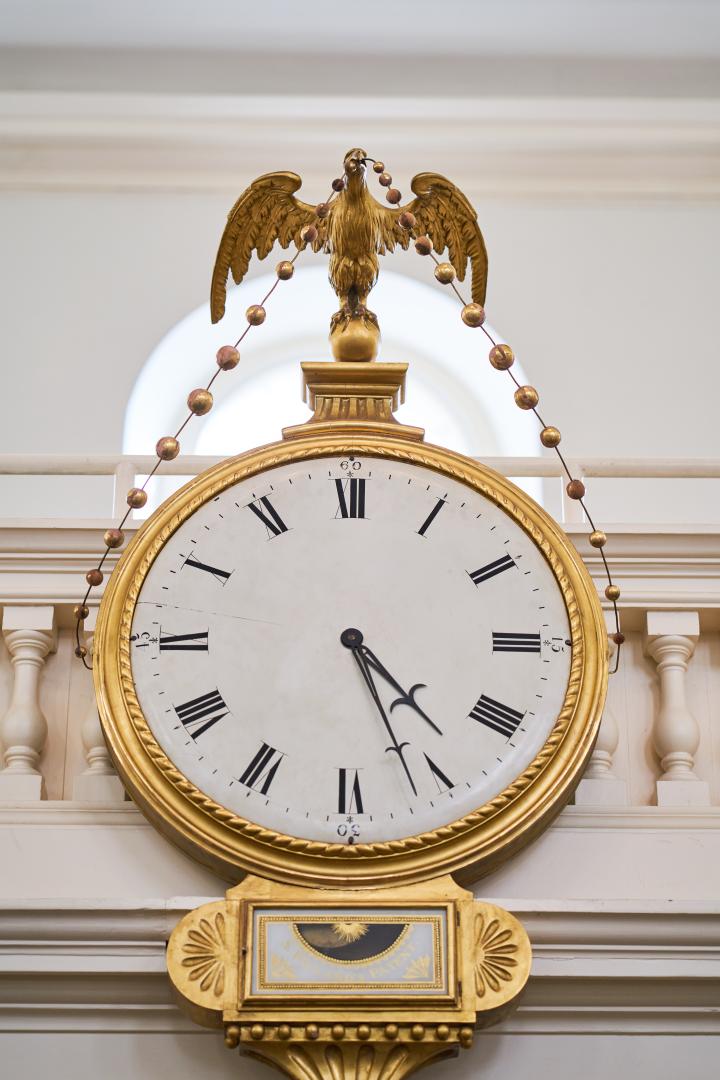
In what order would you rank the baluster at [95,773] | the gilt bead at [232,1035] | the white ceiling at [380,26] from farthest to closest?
1. the white ceiling at [380,26]
2. the baluster at [95,773]
3. the gilt bead at [232,1035]

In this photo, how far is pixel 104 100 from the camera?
438 cm

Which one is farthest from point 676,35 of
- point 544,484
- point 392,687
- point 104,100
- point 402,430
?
point 392,687

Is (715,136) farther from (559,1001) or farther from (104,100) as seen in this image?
(559,1001)

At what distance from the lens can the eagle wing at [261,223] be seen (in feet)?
7.95

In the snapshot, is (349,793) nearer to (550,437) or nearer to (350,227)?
(550,437)

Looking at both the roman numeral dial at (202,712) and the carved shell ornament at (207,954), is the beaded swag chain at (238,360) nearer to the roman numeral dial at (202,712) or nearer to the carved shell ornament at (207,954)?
the roman numeral dial at (202,712)

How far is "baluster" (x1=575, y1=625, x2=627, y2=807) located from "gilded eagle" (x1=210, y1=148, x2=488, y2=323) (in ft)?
1.94

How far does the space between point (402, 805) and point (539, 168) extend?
8.92 ft

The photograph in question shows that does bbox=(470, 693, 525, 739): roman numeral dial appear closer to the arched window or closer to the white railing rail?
the white railing rail

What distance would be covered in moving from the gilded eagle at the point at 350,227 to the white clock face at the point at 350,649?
0.31 m

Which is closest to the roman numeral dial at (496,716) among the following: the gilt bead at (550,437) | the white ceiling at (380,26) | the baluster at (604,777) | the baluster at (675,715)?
the baluster at (604,777)

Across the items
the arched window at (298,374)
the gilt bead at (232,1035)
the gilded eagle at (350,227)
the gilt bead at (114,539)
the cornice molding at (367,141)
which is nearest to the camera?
the gilt bead at (232,1035)

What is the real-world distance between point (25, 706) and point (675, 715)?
0.80m

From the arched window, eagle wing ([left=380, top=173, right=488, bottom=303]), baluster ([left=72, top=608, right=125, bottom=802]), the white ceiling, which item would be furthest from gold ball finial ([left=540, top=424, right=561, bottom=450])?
the white ceiling
